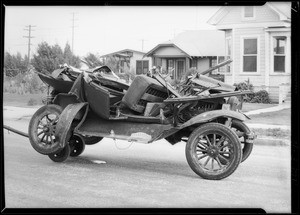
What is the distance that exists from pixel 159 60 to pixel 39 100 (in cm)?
166

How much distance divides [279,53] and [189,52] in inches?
54.4

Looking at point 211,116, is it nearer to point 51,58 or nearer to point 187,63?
point 187,63

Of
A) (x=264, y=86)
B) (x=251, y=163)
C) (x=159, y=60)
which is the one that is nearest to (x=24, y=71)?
(x=159, y=60)

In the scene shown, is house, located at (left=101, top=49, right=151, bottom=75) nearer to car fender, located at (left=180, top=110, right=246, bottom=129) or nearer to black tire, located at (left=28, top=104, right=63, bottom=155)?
car fender, located at (left=180, top=110, right=246, bottom=129)

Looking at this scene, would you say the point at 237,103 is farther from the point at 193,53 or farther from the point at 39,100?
the point at 39,100

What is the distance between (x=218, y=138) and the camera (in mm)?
5570

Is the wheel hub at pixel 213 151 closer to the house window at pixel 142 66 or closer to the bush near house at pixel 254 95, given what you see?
the bush near house at pixel 254 95

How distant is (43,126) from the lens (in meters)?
6.21

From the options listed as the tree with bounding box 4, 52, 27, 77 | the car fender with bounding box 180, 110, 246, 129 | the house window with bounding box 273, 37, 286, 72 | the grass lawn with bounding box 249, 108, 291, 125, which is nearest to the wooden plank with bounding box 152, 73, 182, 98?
the car fender with bounding box 180, 110, 246, 129

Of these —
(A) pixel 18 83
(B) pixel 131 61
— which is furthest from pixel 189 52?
(A) pixel 18 83

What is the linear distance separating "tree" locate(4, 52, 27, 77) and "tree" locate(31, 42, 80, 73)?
19 centimetres

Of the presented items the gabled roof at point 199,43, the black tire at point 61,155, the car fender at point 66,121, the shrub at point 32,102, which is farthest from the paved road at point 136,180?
the gabled roof at point 199,43

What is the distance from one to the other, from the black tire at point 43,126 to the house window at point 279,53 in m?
2.89

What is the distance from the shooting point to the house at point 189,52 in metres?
4.65
